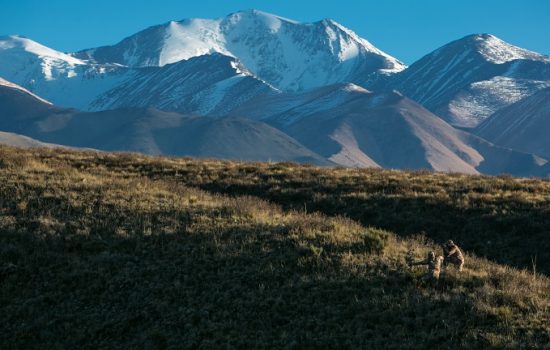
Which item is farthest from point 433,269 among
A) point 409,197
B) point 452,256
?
point 409,197

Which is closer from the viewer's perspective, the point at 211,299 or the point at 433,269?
the point at 211,299

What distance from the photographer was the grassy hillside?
13016mm

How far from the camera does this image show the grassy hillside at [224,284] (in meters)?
13.0

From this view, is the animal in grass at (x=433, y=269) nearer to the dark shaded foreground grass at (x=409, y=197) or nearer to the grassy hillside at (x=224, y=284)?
the grassy hillside at (x=224, y=284)

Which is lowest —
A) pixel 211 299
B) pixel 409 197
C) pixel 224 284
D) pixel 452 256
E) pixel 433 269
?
pixel 211 299

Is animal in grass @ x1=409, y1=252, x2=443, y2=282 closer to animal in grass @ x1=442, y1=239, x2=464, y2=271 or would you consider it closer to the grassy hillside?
the grassy hillside

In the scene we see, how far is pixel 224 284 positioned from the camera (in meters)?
15.1

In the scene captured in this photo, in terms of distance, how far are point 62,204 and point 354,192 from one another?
37.8ft

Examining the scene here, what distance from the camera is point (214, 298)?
1451 centimetres

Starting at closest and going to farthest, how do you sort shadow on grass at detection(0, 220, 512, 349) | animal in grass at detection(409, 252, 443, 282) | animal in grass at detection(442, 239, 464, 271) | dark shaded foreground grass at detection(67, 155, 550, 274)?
shadow on grass at detection(0, 220, 512, 349), animal in grass at detection(409, 252, 443, 282), animal in grass at detection(442, 239, 464, 271), dark shaded foreground grass at detection(67, 155, 550, 274)

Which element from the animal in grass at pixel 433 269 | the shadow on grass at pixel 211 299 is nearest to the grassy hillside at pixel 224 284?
the shadow on grass at pixel 211 299

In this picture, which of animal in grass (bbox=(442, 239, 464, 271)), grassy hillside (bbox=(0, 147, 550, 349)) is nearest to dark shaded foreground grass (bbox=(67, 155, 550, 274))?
grassy hillside (bbox=(0, 147, 550, 349))

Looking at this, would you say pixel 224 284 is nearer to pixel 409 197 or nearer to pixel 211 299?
pixel 211 299

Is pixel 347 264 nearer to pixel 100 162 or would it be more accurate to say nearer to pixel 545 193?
pixel 545 193
